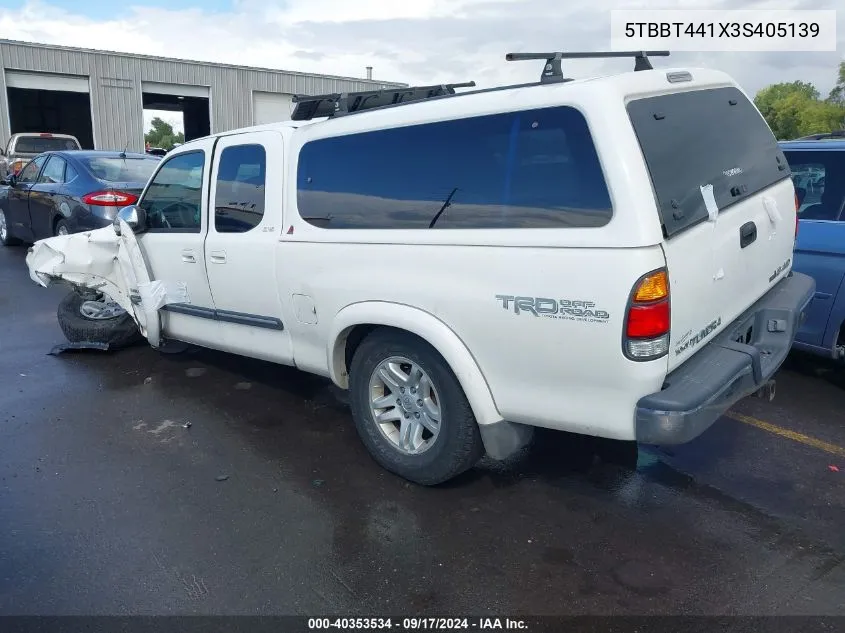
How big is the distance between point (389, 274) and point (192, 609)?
1.73m

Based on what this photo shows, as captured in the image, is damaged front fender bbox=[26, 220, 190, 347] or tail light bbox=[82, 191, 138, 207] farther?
tail light bbox=[82, 191, 138, 207]

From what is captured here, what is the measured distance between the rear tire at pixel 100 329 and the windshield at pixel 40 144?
45.5 ft

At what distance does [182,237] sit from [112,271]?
42.5 inches

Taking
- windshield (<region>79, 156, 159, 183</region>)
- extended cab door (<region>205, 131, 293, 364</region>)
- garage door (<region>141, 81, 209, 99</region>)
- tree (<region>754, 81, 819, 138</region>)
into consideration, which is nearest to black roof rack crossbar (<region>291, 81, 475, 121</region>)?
extended cab door (<region>205, 131, 293, 364</region>)

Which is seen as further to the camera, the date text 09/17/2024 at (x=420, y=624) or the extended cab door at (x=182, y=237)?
the extended cab door at (x=182, y=237)

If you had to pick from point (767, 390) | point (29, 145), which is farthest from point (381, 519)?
point (29, 145)

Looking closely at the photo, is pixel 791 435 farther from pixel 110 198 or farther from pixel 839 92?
pixel 839 92

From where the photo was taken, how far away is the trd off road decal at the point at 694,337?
9.54 feet

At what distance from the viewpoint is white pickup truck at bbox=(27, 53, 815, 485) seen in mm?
2783

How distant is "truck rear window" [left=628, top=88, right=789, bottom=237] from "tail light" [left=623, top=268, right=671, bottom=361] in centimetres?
23

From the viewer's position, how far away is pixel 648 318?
2.71m

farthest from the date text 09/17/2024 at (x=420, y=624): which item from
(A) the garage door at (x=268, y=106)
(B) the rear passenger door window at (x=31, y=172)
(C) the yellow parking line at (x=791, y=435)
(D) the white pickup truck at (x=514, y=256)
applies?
(A) the garage door at (x=268, y=106)

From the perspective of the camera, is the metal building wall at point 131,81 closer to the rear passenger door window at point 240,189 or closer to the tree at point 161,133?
the rear passenger door window at point 240,189

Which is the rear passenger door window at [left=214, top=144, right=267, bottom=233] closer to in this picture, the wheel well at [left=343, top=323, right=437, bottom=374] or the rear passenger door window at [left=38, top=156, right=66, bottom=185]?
the wheel well at [left=343, top=323, right=437, bottom=374]
